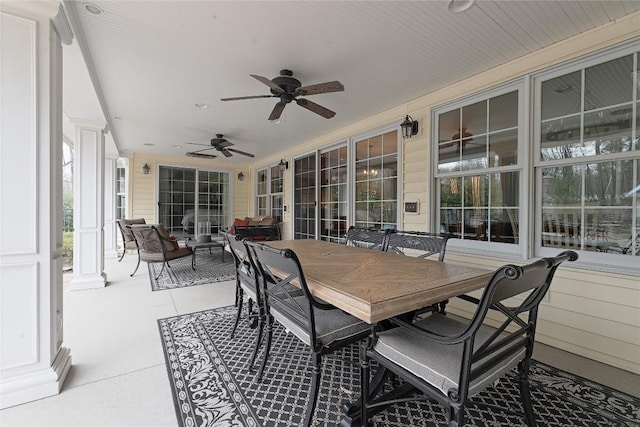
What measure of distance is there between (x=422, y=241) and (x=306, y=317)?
1.41 meters

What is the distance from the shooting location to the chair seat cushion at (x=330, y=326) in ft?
5.06

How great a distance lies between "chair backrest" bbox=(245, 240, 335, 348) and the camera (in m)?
1.41

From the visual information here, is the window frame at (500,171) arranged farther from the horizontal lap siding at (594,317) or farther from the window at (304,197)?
the window at (304,197)

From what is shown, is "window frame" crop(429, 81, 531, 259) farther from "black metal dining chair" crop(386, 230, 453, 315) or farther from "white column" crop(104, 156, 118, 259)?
"white column" crop(104, 156, 118, 259)

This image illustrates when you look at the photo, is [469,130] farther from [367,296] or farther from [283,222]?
[283,222]

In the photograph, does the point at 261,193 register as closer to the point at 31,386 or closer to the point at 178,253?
the point at 178,253

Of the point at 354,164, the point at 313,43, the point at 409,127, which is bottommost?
the point at 354,164

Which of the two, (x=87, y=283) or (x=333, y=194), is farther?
(x=333, y=194)

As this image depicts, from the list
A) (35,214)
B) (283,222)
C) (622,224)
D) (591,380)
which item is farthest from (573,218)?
(283,222)

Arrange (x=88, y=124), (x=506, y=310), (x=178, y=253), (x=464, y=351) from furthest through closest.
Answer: (x=178, y=253), (x=88, y=124), (x=506, y=310), (x=464, y=351)

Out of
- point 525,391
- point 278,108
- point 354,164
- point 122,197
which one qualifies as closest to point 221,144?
point 354,164

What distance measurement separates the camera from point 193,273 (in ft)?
16.7

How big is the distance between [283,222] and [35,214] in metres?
5.56

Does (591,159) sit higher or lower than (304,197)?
higher
